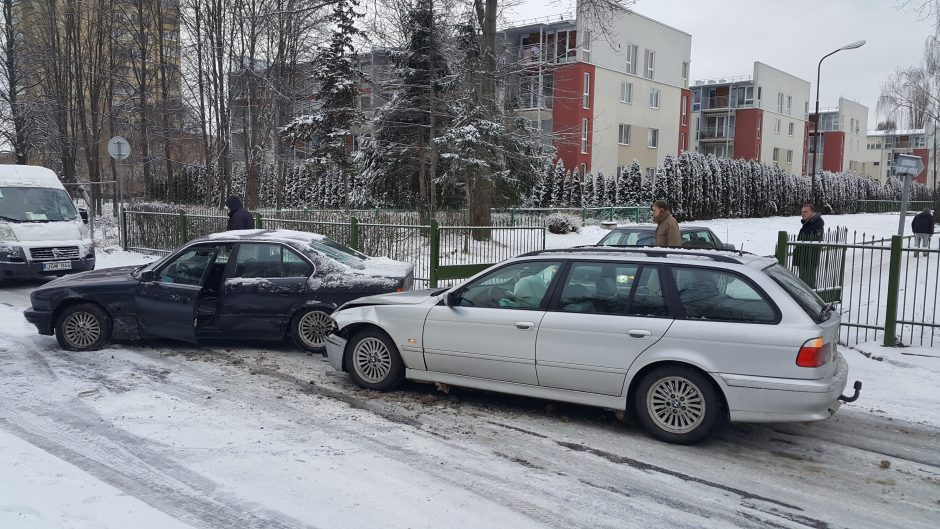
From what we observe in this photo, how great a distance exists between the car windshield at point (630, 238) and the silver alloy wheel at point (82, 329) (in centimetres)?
813

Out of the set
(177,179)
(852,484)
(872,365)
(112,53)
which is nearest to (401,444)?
(852,484)

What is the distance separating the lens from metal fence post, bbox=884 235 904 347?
28.5 feet

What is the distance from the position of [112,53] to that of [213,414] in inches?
1351

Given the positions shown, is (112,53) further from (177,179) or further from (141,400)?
→ (141,400)

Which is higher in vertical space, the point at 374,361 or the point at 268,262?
the point at 268,262

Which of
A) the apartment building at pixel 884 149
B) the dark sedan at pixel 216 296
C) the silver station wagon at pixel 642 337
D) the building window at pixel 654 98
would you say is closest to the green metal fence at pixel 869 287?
the silver station wagon at pixel 642 337

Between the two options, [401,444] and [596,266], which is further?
[596,266]

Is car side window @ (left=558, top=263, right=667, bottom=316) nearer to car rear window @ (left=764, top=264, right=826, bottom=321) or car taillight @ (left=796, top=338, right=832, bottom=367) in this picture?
car rear window @ (left=764, top=264, right=826, bottom=321)

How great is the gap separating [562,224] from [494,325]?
20306 mm

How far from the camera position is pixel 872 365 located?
26.6 ft

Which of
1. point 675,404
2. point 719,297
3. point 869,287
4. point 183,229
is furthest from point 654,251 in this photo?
point 183,229

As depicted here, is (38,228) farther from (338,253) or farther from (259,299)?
(338,253)

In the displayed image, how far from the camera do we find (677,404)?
17.5ft

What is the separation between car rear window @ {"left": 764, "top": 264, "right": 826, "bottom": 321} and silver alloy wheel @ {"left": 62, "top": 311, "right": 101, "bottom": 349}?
7606 millimetres
